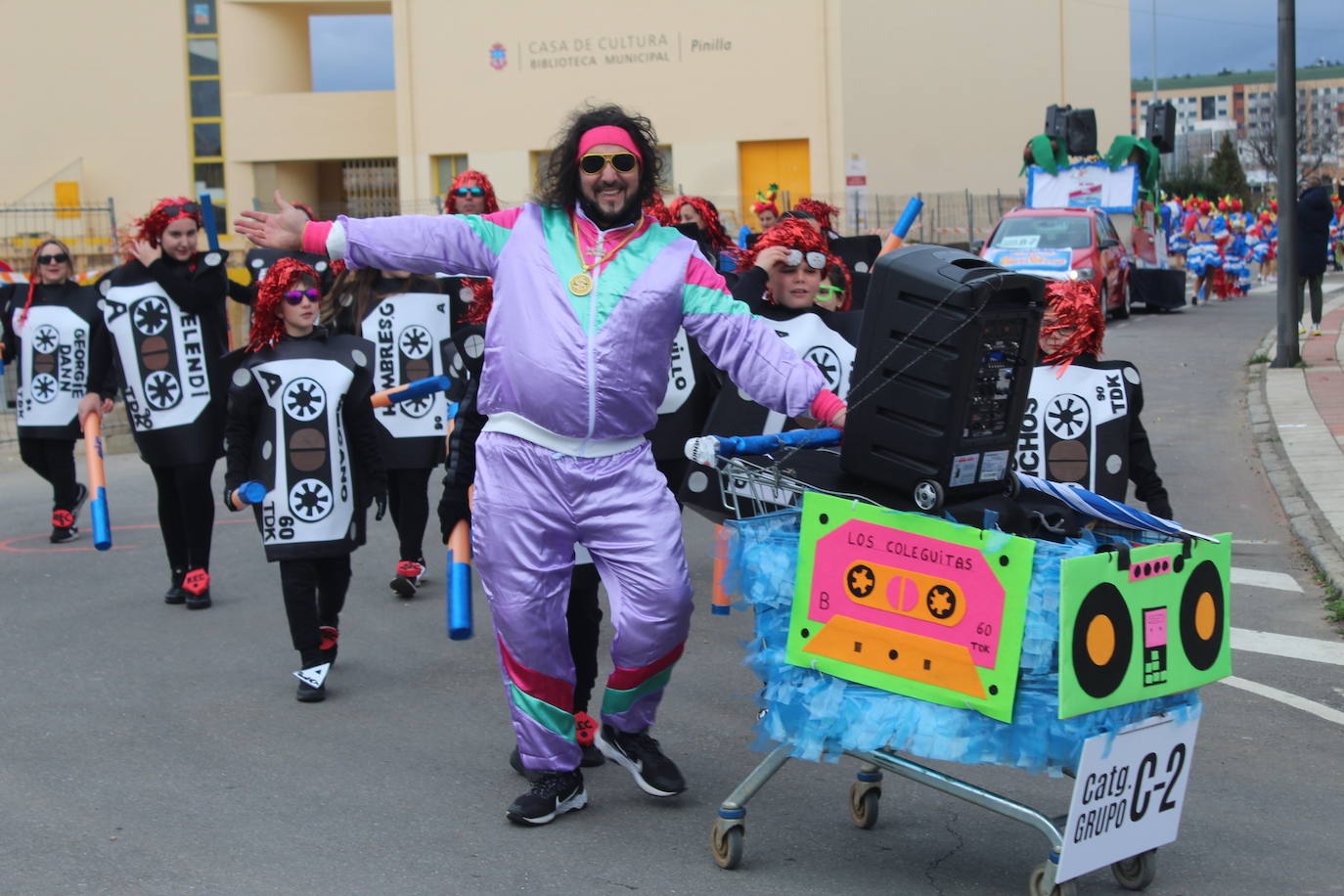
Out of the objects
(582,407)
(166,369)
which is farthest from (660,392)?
(166,369)

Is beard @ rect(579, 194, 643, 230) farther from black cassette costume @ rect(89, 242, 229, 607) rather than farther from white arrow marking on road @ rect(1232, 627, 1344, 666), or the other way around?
white arrow marking on road @ rect(1232, 627, 1344, 666)

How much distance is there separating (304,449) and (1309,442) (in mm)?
8453

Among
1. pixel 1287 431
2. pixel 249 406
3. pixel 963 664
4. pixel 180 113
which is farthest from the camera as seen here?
pixel 180 113

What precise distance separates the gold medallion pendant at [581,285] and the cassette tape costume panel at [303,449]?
2331 mm

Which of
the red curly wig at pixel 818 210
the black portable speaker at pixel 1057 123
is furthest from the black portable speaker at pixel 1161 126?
the red curly wig at pixel 818 210

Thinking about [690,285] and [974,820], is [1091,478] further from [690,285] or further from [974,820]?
[690,285]

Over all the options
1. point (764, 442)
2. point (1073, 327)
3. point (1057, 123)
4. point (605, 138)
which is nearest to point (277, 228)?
point (605, 138)

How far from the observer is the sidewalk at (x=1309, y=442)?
9.41 meters

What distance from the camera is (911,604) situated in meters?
4.18

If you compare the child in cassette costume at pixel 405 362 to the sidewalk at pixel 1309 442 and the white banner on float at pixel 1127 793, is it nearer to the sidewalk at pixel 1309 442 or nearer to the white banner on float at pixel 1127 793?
the sidewalk at pixel 1309 442

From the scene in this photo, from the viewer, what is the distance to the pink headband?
498 centimetres

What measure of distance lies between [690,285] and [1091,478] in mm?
1835

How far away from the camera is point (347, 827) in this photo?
504cm

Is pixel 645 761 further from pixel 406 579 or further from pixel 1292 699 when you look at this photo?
pixel 406 579
